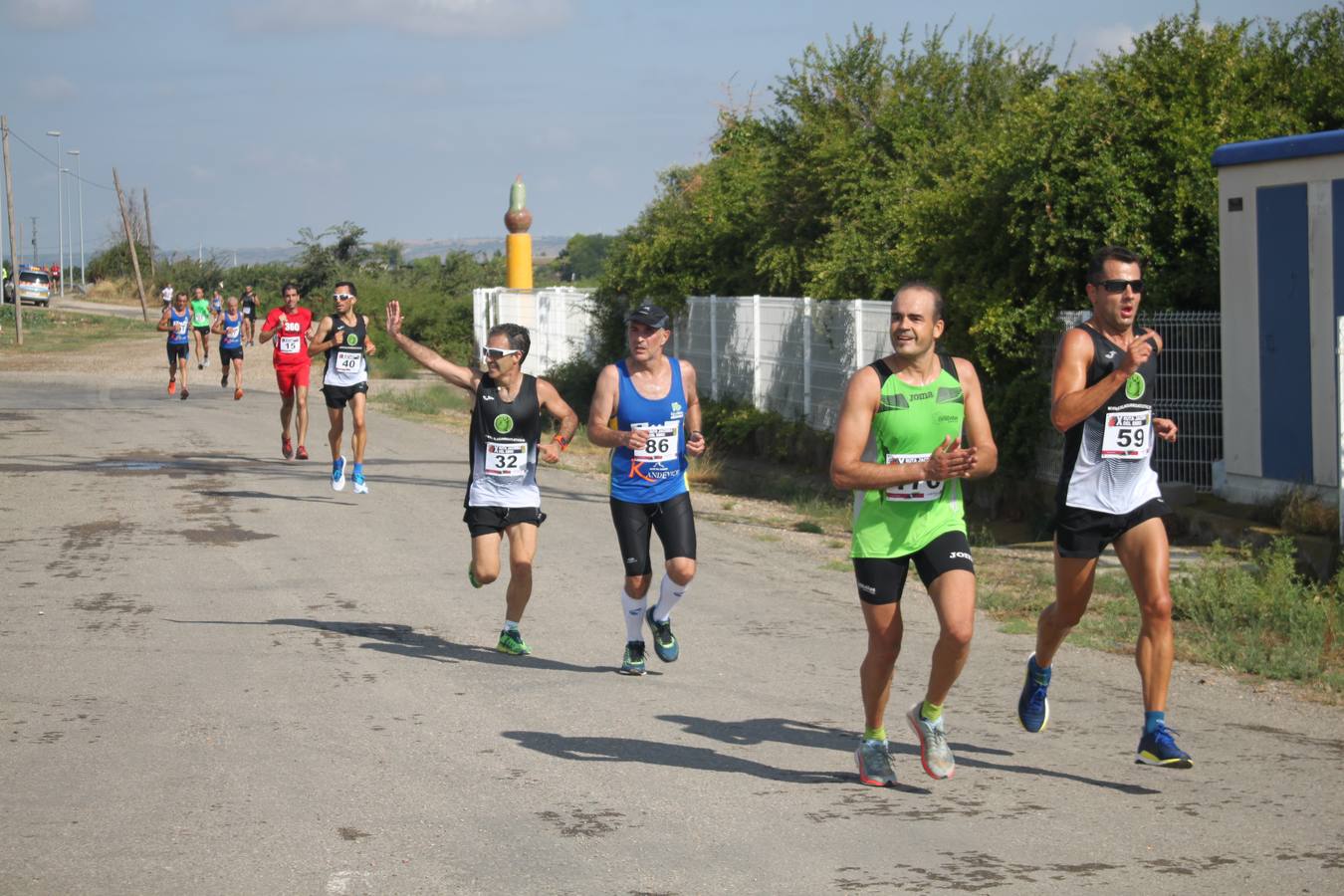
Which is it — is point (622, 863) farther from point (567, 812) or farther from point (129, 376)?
point (129, 376)

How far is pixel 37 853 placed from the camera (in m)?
5.25

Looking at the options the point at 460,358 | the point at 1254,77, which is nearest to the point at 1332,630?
the point at 1254,77

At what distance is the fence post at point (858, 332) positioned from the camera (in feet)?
62.5

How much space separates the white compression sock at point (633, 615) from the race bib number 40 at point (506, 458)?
1.03m

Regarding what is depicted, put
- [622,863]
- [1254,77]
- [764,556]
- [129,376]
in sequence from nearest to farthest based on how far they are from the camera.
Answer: [622,863]
[764,556]
[1254,77]
[129,376]

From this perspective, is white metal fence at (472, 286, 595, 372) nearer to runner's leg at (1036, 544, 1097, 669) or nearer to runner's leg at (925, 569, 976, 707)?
runner's leg at (1036, 544, 1097, 669)

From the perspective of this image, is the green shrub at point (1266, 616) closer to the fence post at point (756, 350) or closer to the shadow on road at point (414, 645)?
the shadow on road at point (414, 645)

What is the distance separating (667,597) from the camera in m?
8.34

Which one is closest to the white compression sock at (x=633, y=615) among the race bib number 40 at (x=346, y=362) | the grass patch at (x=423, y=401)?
the race bib number 40 at (x=346, y=362)

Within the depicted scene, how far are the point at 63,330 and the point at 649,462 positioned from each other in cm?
5746

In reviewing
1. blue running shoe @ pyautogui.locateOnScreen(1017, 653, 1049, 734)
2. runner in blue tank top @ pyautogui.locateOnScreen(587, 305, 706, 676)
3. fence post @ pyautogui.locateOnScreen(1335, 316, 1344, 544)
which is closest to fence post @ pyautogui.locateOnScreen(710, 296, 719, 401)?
fence post @ pyautogui.locateOnScreen(1335, 316, 1344, 544)

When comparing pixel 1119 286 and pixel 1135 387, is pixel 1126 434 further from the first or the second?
pixel 1119 286

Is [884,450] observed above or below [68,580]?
above

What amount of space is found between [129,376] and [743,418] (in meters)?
20.8
